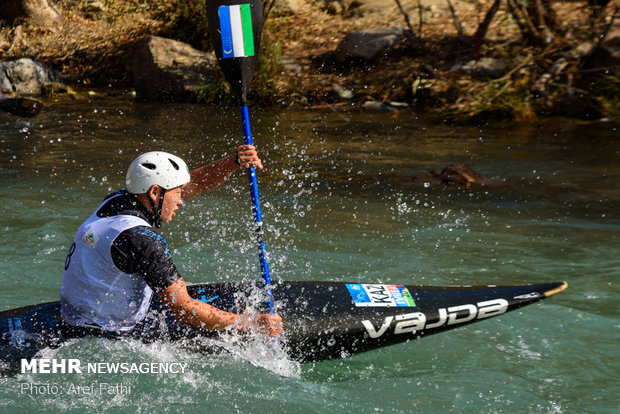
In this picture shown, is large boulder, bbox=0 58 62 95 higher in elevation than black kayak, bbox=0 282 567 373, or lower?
higher

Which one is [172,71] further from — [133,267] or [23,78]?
[133,267]

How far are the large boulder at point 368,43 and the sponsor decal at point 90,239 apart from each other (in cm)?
955

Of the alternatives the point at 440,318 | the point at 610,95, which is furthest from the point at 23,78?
the point at 440,318

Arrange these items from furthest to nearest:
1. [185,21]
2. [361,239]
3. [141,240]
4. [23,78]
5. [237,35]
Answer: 1. [185,21]
2. [23,78]
3. [361,239]
4. [237,35]
5. [141,240]

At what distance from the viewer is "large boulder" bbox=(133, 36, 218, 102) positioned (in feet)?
42.6

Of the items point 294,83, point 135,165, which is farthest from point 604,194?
point 294,83

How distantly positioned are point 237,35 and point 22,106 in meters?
8.89

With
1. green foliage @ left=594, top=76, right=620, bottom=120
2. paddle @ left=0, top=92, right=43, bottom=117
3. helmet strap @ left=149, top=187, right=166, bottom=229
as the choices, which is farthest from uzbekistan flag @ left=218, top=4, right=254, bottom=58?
paddle @ left=0, top=92, right=43, bottom=117

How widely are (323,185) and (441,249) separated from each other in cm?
218

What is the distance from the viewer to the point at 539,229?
21.5ft

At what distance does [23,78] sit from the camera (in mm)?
13469

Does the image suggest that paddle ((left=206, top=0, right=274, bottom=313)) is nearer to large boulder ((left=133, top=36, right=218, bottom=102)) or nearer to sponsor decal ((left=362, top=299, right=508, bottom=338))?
sponsor decal ((left=362, top=299, right=508, bottom=338))

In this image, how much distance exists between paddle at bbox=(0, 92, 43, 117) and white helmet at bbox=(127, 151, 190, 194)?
29.7ft

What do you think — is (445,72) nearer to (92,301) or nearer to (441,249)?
(441,249)
